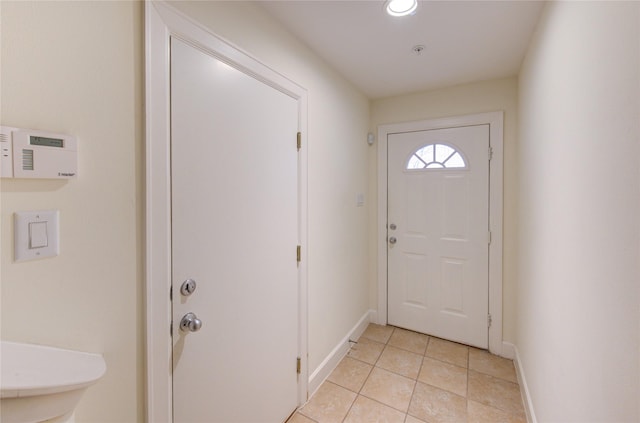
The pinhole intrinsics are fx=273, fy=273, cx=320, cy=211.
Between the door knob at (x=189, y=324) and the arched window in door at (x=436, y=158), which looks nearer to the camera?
the door knob at (x=189, y=324)

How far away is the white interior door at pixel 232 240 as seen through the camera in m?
1.06

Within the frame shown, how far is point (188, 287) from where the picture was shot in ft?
3.52

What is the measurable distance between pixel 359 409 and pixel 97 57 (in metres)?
2.14

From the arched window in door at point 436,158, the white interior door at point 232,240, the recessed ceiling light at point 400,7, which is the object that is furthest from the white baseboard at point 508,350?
the recessed ceiling light at point 400,7

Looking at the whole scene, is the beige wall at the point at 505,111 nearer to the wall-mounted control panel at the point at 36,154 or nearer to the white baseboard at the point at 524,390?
the white baseboard at the point at 524,390

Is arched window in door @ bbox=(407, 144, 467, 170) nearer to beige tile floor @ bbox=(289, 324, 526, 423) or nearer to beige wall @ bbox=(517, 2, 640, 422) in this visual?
beige wall @ bbox=(517, 2, 640, 422)

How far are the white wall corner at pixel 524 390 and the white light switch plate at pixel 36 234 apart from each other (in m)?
2.30

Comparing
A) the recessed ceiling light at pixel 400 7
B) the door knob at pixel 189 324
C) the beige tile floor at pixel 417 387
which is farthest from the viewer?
the beige tile floor at pixel 417 387

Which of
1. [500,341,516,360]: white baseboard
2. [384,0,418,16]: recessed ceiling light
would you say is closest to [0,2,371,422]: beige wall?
[384,0,418,16]: recessed ceiling light

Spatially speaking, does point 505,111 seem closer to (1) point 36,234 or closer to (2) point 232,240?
(2) point 232,240

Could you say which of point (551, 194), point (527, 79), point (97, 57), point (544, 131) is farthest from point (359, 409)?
point (527, 79)

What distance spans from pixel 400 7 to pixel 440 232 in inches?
71.4

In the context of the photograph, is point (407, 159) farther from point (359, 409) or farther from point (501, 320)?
point (359, 409)

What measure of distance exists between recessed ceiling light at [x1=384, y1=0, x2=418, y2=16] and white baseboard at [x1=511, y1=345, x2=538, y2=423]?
7.57 feet
